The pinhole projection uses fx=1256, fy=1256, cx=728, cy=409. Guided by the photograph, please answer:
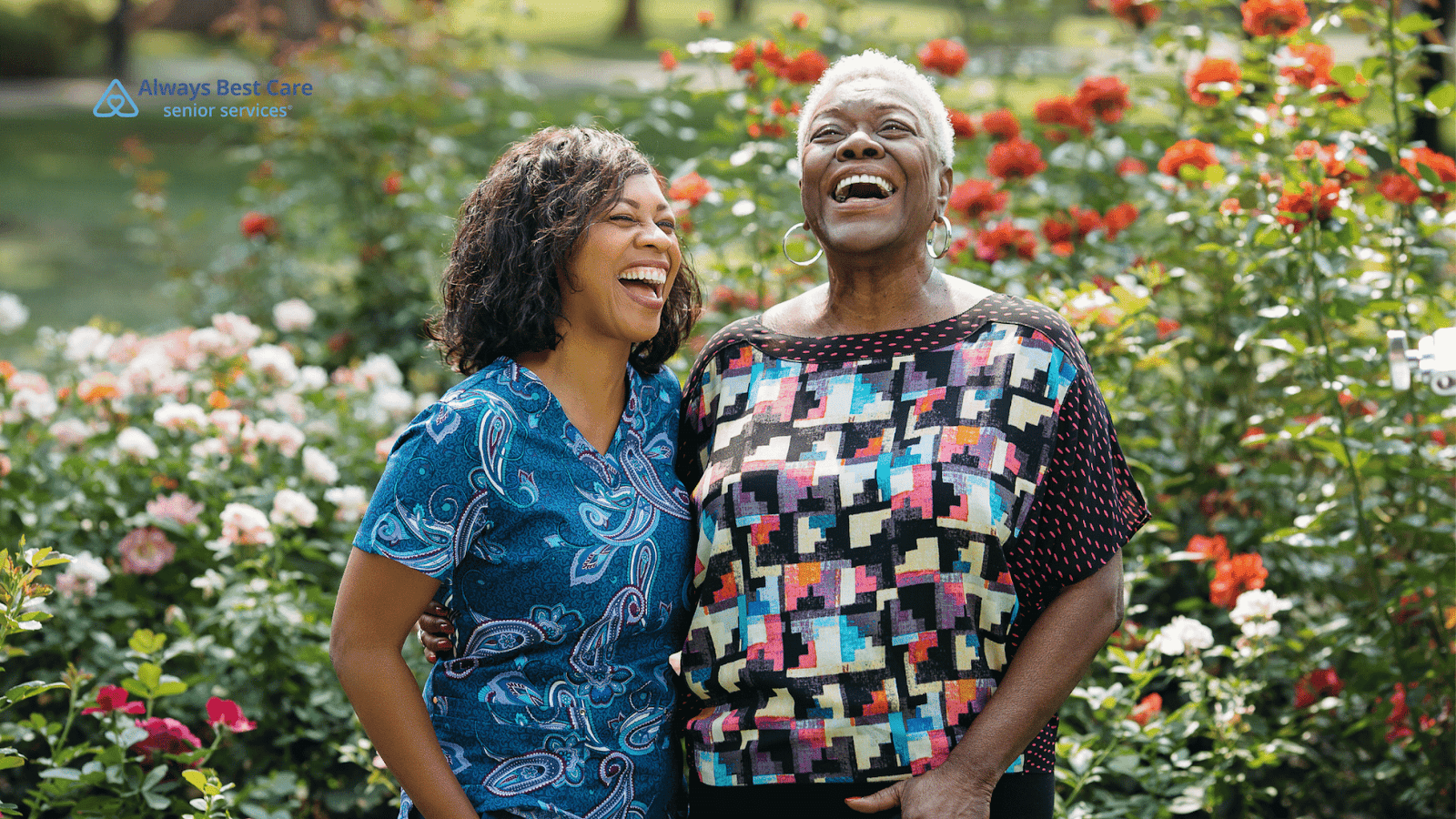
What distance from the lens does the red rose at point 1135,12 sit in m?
3.93

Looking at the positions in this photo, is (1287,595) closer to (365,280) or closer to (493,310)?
(493,310)

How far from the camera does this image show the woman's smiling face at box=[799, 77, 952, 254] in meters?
2.13

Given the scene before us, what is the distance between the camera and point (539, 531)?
1.90 meters

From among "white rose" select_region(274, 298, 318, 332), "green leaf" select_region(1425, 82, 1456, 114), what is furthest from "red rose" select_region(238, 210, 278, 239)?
"green leaf" select_region(1425, 82, 1456, 114)

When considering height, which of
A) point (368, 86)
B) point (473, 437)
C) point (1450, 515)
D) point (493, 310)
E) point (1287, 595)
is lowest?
point (1287, 595)

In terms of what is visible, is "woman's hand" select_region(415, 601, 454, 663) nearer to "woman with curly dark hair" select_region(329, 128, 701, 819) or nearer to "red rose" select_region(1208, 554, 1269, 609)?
Answer: "woman with curly dark hair" select_region(329, 128, 701, 819)

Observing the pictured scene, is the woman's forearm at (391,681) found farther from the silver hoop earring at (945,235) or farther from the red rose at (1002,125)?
the red rose at (1002,125)

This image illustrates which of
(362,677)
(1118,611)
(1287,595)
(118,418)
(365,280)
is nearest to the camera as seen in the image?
(362,677)

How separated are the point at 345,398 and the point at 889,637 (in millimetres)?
2484

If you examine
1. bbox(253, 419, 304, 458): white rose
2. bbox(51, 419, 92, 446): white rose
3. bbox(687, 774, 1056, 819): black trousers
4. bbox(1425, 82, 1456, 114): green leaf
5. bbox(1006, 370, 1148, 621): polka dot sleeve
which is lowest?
bbox(687, 774, 1056, 819): black trousers

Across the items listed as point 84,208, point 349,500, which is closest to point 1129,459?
point 349,500

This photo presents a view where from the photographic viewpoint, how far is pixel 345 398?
3939 millimetres

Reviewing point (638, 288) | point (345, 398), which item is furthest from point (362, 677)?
point (345, 398)

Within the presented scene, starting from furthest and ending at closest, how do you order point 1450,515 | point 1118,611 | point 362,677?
point 1450,515 → point 1118,611 → point 362,677
